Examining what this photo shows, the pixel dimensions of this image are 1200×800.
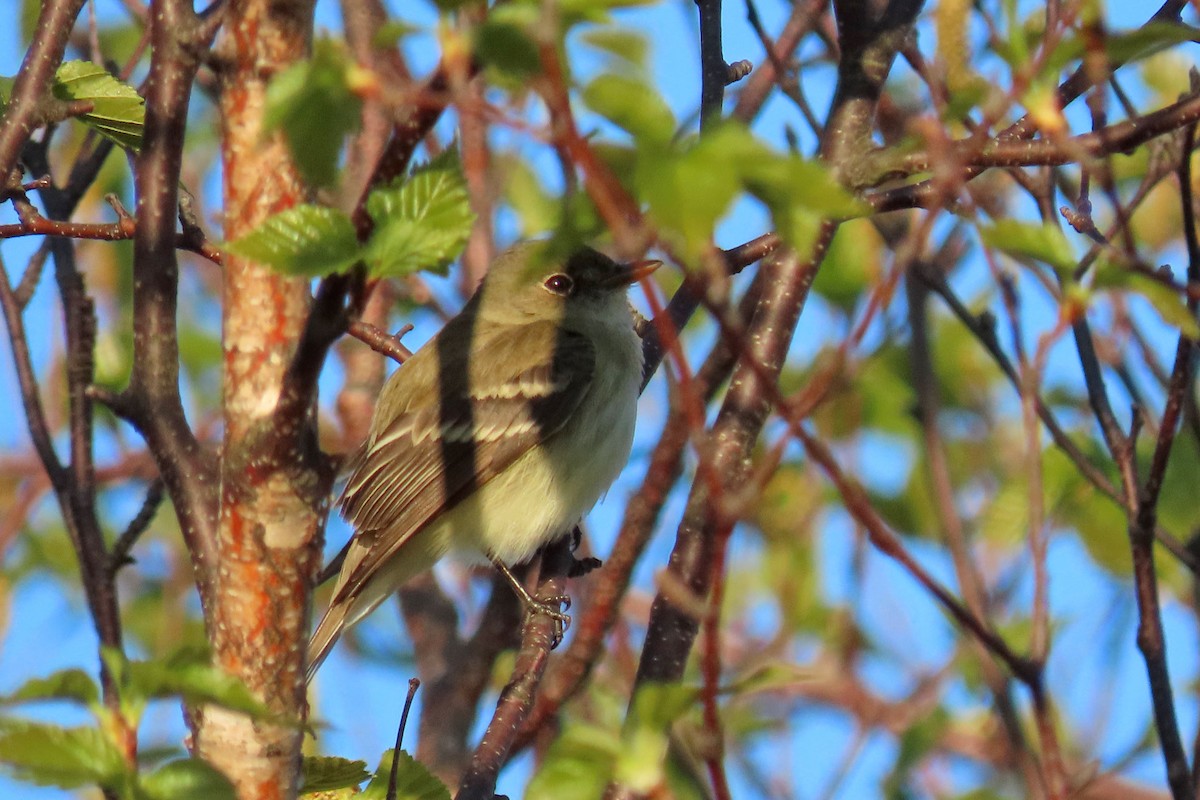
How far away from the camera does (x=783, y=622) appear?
694cm

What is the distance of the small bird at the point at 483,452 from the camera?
5883 mm

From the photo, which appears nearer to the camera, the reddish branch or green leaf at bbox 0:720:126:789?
green leaf at bbox 0:720:126:789

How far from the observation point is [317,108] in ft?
6.88

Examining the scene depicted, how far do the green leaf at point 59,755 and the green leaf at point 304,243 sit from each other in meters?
0.87

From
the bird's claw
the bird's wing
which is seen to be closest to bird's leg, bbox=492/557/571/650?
the bird's claw

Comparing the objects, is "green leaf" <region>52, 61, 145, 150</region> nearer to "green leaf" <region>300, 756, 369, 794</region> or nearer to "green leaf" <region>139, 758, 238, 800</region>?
"green leaf" <region>300, 756, 369, 794</region>

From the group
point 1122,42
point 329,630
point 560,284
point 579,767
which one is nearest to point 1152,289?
point 1122,42

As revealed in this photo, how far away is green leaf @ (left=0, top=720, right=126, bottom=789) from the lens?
2.26m

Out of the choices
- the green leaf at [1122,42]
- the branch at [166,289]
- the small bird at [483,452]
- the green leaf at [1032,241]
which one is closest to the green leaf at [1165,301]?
the green leaf at [1032,241]

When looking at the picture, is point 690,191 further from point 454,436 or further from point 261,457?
point 454,436

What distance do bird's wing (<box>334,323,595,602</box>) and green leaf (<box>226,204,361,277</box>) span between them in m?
3.40

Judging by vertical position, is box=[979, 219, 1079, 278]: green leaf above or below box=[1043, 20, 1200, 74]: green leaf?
below

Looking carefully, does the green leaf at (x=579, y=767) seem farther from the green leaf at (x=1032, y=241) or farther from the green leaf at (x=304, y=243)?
the green leaf at (x=1032, y=241)

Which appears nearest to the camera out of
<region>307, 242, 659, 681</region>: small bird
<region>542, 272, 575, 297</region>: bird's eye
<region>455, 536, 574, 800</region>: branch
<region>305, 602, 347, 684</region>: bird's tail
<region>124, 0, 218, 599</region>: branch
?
<region>124, 0, 218, 599</region>: branch
